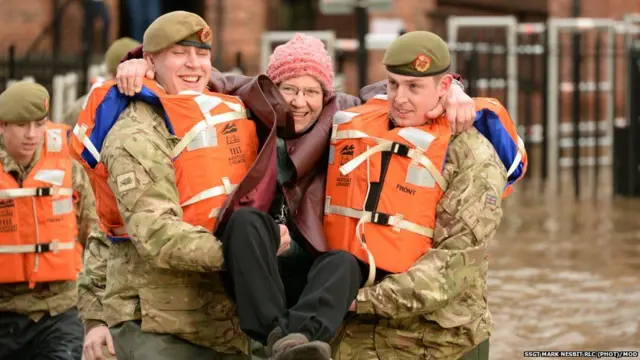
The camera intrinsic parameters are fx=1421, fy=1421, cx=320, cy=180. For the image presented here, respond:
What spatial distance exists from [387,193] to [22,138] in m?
2.73

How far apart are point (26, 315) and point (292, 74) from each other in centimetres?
255

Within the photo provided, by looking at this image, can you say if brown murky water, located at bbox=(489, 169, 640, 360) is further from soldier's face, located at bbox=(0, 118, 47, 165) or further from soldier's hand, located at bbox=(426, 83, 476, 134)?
soldier's hand, located at bbox=(426, 83, 476, 134)

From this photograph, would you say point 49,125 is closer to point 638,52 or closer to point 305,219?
point 305,219

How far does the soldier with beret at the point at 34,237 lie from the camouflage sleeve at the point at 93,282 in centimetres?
116

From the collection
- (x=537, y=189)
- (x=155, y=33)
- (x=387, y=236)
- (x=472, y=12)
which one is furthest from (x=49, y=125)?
(x=472, y=12)

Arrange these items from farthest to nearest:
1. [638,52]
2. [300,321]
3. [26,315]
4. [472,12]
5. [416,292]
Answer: [472,12], [638,52], [26,315], [416,292], [300,321]

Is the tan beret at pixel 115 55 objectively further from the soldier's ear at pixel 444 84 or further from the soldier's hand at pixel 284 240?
the soldier's hand at pixel 284 240

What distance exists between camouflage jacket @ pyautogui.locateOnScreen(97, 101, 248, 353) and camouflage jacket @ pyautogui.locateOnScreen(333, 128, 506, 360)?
0.55m

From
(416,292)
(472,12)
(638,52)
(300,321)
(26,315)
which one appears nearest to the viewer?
(300,321)

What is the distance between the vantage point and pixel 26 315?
7.68 m

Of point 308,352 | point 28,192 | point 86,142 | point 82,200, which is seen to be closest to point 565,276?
point 82,200

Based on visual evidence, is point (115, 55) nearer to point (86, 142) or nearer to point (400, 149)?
point (86, 142)

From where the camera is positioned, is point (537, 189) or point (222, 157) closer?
point (222, 157)

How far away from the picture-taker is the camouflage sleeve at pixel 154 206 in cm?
530
